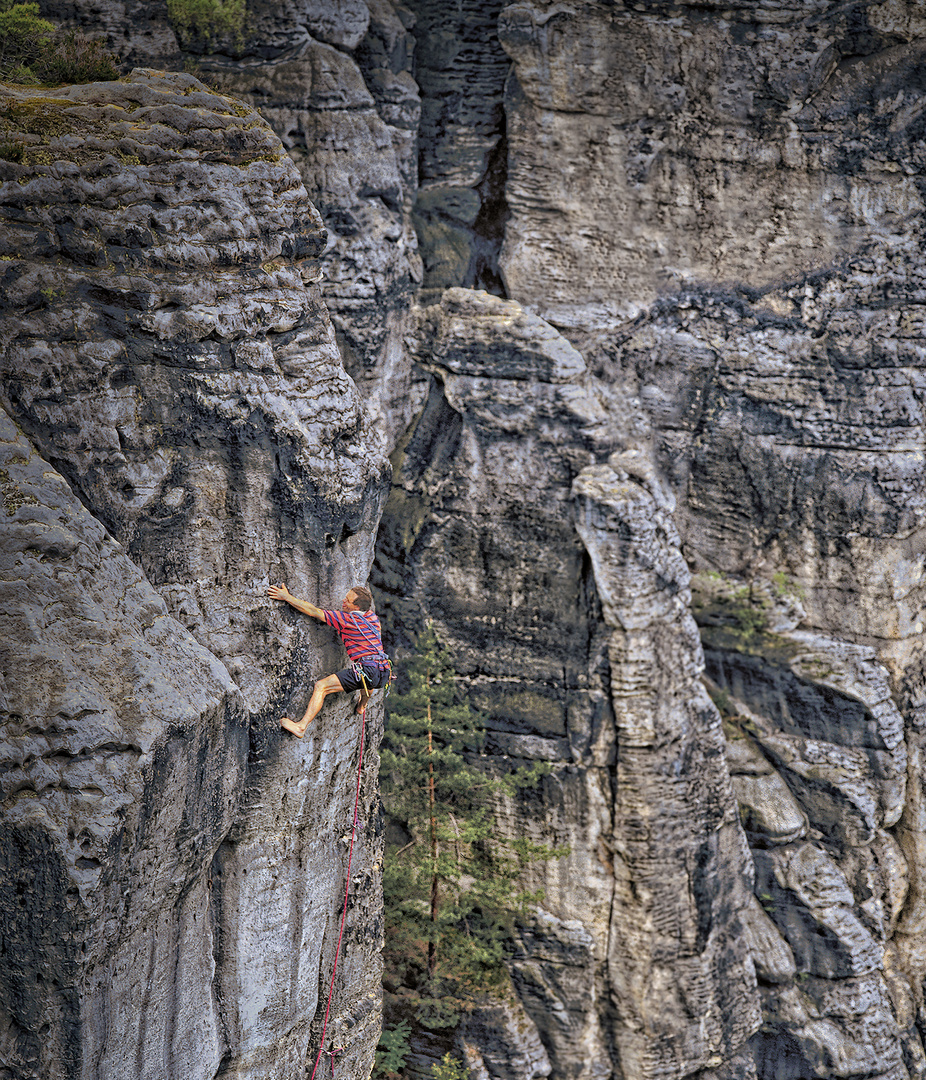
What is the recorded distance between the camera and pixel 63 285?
20.3 ft

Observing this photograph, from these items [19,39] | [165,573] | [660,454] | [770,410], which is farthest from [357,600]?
[770,410]

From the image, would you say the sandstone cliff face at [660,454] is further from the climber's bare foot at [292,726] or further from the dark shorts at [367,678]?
the climber's bare foot at [292,726]

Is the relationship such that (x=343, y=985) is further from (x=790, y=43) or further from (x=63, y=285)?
(x=790, y=43)

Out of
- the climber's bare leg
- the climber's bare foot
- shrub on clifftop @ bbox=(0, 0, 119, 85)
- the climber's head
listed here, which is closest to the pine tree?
the climber's head

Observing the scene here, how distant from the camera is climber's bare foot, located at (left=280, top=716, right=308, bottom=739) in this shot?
6.96 meters

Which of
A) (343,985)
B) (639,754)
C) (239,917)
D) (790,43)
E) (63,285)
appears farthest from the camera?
(790,43)

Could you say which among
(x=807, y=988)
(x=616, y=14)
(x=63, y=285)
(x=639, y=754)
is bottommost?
(x=807, y=988)

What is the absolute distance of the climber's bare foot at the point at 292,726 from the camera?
6.96 metres

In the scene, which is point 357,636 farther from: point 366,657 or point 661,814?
point 661,814

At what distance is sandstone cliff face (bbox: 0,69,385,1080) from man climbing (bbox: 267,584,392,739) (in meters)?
0.15

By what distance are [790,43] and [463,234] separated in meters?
4.37

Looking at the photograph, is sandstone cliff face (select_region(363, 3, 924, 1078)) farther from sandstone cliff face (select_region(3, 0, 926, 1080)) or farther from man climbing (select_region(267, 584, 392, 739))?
man climbing (select_region(267, 584, 392, 739))

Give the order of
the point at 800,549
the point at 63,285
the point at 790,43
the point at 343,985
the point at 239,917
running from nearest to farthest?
the point at 63,285, the point at 239,917, the point at 343,985, the point at 790,43, the point at 800,549

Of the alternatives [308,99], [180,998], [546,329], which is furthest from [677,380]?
[180,998]
